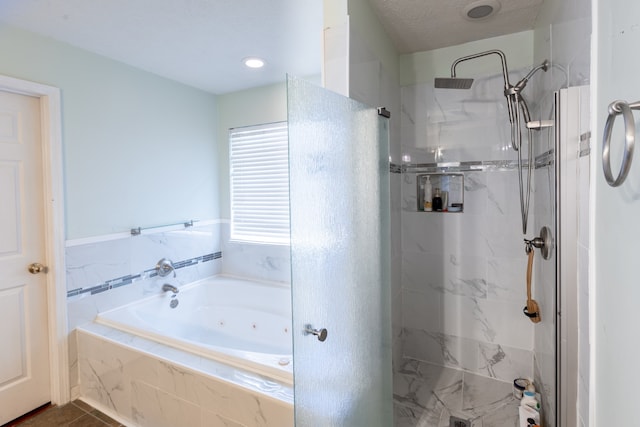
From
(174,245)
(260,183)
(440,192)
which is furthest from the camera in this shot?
(260,183)

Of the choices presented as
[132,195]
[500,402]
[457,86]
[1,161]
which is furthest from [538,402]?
[1,161]

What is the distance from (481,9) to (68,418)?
3.45 metres

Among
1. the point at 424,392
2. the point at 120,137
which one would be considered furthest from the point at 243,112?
the point at 424,392

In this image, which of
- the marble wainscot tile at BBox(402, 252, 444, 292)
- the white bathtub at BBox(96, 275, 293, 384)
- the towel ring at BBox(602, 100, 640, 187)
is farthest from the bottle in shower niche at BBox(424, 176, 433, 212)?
the towel ring at BBox(602, 100, 640, 187)

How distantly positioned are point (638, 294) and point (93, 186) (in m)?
2.83

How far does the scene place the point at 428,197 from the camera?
2.41 m

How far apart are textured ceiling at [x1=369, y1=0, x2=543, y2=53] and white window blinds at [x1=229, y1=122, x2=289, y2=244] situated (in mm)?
1391

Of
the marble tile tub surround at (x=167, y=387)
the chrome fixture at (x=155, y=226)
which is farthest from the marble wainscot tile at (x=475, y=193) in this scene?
the chrome fixture at (x=155, y=226)

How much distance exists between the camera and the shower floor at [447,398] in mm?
1911

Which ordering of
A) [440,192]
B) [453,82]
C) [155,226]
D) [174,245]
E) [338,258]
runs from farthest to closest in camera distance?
[174,245] < [155,226] < [440,192] < [453,82] < [338,258]

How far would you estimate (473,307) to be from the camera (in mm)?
2332

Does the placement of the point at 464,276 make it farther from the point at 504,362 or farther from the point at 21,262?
the point at 21,262

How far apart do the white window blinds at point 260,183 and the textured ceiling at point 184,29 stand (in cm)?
66

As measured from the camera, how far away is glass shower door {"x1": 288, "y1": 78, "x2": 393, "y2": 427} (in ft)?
3.37
